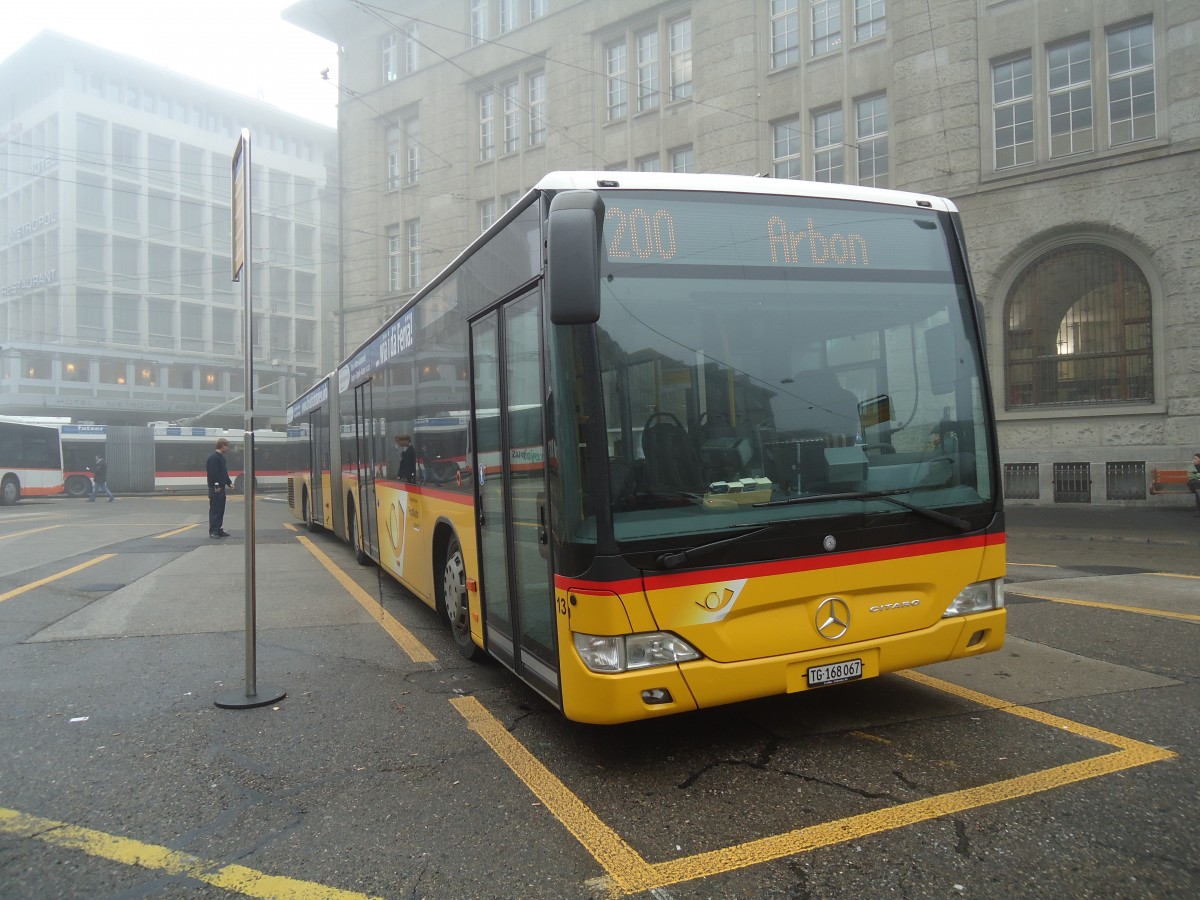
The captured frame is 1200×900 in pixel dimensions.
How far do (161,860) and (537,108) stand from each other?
28.5 meters

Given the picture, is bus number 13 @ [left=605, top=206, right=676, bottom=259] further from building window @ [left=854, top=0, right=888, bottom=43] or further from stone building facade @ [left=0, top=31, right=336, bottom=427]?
stone building facade @ [left=0, top=31, right=336, bottom=427]

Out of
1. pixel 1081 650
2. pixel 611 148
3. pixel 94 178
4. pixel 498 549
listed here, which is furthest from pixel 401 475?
pixel 94 178

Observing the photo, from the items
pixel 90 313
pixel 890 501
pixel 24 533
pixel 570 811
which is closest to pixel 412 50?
pixel 24 533

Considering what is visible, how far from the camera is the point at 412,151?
33.0m

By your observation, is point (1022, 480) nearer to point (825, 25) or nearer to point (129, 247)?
point (825, 25)

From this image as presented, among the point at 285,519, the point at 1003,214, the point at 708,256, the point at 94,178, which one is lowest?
the point at 285,519

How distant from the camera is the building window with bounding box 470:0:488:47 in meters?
30.2

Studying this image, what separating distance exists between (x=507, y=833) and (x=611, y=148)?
25.2 m

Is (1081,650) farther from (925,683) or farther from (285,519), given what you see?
(285,519)

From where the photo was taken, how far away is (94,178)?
182ft

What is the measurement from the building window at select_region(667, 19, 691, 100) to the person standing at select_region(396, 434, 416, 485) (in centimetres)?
1946

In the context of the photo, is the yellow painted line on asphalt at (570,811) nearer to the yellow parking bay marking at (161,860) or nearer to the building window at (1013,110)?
the yellow parking bay marking at (161,860)

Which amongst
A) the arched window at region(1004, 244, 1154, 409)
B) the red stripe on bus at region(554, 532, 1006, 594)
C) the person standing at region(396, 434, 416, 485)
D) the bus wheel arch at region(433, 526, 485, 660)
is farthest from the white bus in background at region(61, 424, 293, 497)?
the red stripe on bus at region(554, 532, 1006, 594)

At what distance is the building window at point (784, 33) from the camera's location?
72.5 feet
